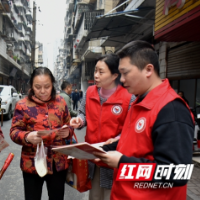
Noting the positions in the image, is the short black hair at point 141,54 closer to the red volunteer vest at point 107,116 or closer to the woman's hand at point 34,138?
the red volunteer vest at point 107,116

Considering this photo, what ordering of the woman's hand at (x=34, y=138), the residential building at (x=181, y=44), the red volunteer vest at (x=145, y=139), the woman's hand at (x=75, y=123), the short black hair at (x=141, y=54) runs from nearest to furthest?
the red volunteer vest at (x=145, y=139), the short black hair at (x=141, y=54), the woman's hand at (x=34, y=138), the woman's hand at (x=75, y=123), the residential building at (x=181, y=44)

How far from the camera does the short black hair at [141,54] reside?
1.29 meters

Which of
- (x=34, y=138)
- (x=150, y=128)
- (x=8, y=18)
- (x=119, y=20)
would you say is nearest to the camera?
(x=150, y=128)

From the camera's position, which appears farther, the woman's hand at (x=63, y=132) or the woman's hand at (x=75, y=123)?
the woman's hand at (x=75, y=123)

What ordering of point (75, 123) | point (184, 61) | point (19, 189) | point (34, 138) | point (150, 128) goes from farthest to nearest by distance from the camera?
point (184, 61), point (19, 189), point (75, 123), point (34, 138), point (150, 128)

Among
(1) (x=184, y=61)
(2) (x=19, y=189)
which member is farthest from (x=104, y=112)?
(1) (x=184, y=61)

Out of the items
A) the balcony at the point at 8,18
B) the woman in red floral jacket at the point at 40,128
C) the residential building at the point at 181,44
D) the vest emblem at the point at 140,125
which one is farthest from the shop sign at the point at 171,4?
the balcony at the point at 8,18

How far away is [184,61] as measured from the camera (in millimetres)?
7285

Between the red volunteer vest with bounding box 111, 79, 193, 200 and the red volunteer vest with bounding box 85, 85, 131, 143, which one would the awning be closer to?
the red volunteer vest with bounding box 85, 85, 131, 143

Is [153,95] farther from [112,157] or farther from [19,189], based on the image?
[19,189]

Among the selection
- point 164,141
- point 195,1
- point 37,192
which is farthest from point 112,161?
point 195,1

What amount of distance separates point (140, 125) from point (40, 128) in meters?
1.12

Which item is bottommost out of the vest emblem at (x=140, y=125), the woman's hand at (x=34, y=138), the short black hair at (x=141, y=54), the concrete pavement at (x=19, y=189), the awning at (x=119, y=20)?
the concrete pavement at (x=19, y=189)

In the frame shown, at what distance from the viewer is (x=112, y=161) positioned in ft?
3.99
